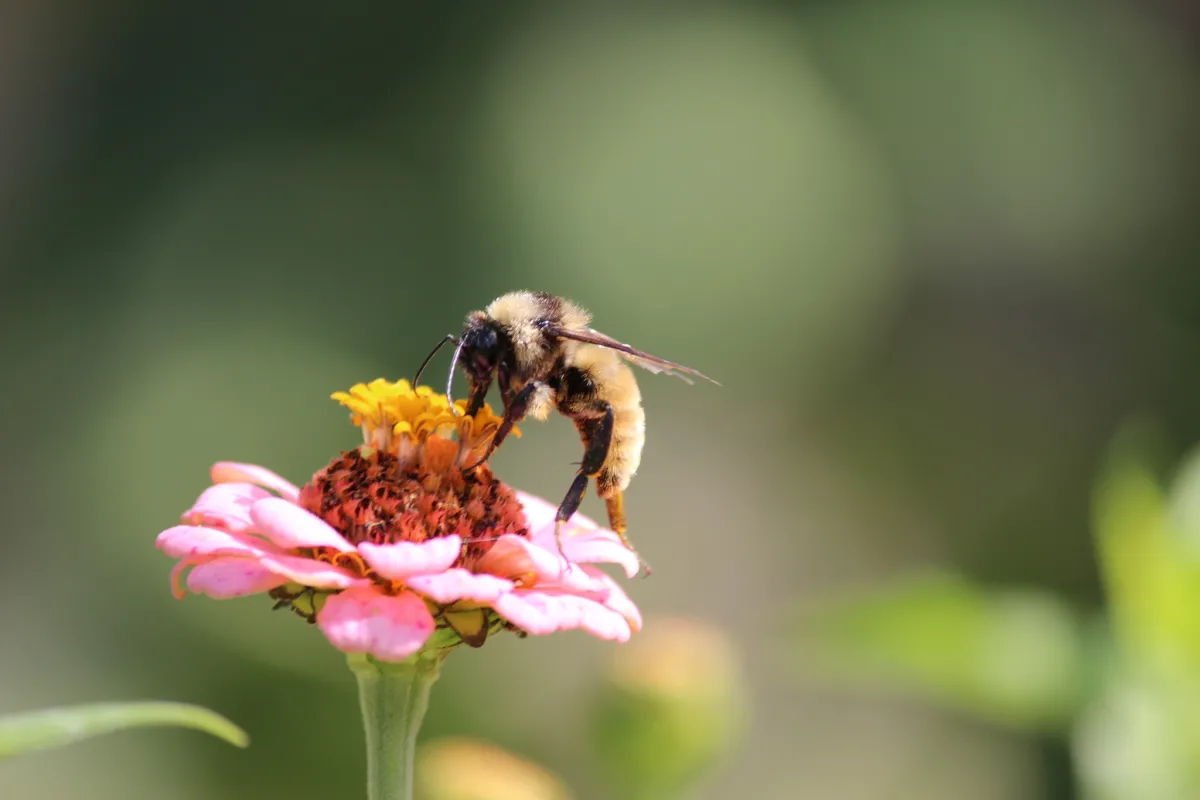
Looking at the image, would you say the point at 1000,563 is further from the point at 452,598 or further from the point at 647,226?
the point at 452,598

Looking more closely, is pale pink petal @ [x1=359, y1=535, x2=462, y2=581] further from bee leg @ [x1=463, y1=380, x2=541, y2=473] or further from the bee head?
the bee head

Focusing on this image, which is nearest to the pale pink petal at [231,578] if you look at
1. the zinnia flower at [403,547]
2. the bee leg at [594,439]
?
the zinnia flower at [403,547]

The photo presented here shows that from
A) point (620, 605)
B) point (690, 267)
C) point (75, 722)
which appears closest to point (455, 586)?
point (620, 605)

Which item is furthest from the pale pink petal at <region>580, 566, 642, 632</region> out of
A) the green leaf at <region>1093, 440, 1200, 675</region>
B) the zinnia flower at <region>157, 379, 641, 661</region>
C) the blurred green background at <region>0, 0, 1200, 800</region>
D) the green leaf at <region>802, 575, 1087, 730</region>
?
the blurred green background at <region>0, 0, 1200, 800</region>

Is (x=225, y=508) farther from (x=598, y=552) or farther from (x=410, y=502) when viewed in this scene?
(x=598, y=552)

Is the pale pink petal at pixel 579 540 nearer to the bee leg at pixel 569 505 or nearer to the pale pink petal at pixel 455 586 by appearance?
the bee leg at pixel 569 505

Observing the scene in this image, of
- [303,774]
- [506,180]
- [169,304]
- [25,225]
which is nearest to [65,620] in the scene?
[303,774]
